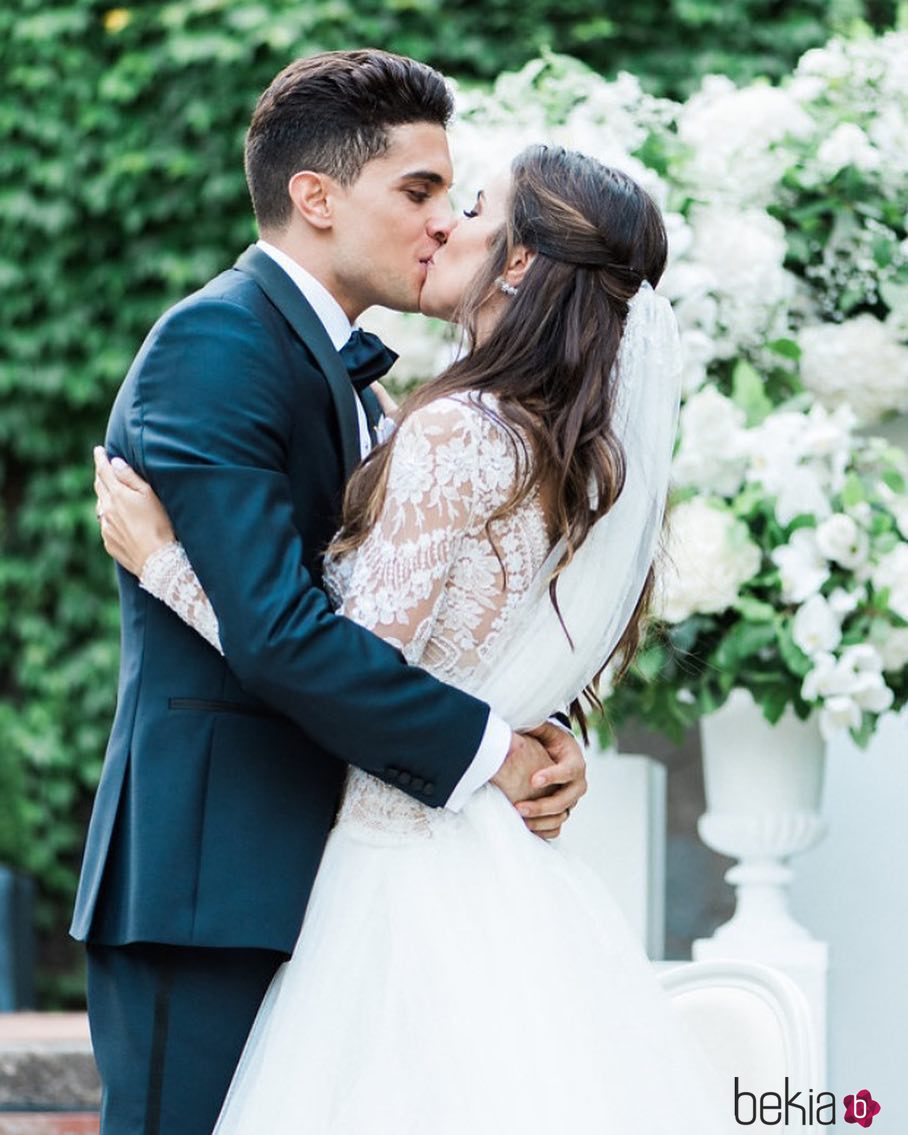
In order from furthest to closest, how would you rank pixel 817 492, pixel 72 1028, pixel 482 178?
pixel 72 1028 → pixel 482 178 → pixel 817 492

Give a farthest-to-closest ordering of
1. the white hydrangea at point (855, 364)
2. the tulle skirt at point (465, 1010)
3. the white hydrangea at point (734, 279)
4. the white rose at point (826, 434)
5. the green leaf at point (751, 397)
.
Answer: the white hydrangea at point (855, 364), the white hydrangea at point (734, 279), the green leaf at point (751, 397), the white rose at point (826, 434), the tulle skirt at point (465, 1010)

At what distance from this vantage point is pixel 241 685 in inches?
88.9

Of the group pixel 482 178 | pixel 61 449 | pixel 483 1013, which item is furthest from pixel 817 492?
pixel 61 449

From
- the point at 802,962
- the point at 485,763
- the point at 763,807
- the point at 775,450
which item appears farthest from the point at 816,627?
the point at 485,763

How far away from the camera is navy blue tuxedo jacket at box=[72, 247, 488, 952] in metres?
2.15

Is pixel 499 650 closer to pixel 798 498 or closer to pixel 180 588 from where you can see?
pixel 180 588

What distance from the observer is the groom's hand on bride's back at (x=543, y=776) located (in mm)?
2314

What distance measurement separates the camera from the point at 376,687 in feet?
7.06

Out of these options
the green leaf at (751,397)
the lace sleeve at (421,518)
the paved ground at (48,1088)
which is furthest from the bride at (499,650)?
the paved ground at (48,1088)

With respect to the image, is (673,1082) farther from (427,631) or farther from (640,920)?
(640,920)

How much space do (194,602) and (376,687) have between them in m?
0.26

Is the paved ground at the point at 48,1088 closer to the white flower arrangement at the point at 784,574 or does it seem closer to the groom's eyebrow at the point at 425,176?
the white flower arrangement at the point at 784,574

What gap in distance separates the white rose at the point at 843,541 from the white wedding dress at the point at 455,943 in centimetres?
98

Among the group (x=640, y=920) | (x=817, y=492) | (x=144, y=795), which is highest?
(x=817, y=492)
